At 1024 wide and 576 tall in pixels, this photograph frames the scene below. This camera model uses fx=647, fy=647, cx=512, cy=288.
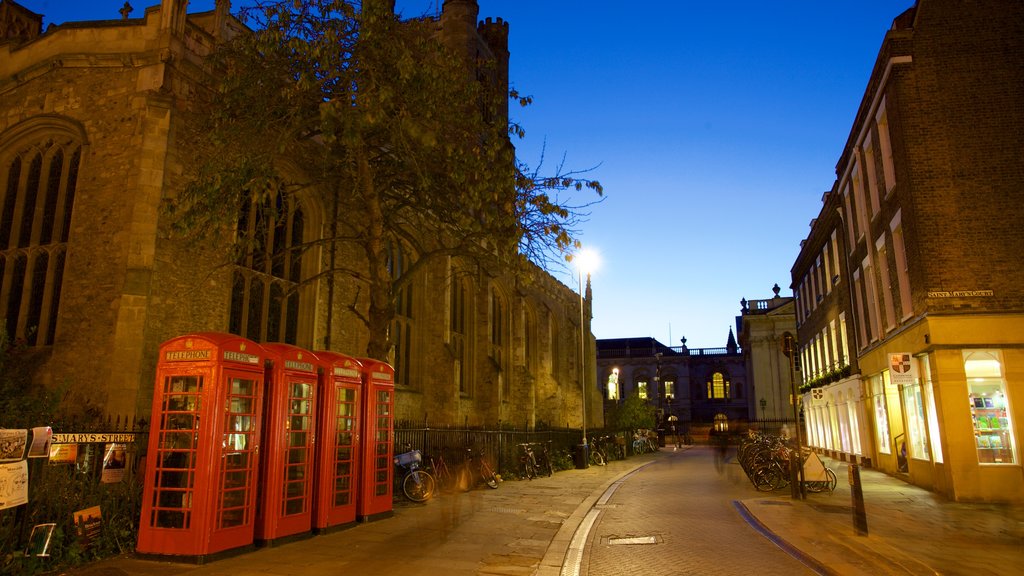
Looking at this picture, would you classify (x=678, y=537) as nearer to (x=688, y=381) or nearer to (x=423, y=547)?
(x=423, y=547)

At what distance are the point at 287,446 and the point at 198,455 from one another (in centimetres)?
140

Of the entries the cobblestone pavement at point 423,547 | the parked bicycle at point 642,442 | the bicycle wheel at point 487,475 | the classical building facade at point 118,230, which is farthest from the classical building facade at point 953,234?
the parked bicycle at point 642,442

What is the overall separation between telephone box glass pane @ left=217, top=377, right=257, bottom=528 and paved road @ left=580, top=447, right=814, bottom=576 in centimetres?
441

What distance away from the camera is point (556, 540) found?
994 centimetres

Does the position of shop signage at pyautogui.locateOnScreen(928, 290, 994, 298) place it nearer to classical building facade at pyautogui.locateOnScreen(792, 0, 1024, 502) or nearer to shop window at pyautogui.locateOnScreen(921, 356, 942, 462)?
classical building facade at pyautogui.locateOnScreen(792, 0, 1024, 502)

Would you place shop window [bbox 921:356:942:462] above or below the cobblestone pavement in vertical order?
above

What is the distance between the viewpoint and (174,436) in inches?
318

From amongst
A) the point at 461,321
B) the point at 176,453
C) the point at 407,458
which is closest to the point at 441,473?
the point at 407,458

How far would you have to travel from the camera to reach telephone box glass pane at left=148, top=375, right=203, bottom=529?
25.7ft

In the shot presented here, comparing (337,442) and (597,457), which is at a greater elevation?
(337,442)

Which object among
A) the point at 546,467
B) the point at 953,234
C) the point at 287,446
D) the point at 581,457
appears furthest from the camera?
the point at 581,457

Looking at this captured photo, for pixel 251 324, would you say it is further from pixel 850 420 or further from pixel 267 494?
pixel 850 420

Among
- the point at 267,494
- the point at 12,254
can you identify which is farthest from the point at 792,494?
the point at 12,254

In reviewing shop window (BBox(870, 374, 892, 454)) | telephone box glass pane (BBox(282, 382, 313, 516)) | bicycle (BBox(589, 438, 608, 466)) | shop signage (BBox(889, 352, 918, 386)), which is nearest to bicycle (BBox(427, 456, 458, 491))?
telephone box glass pane (BBox(282, 382, 313, 516))
